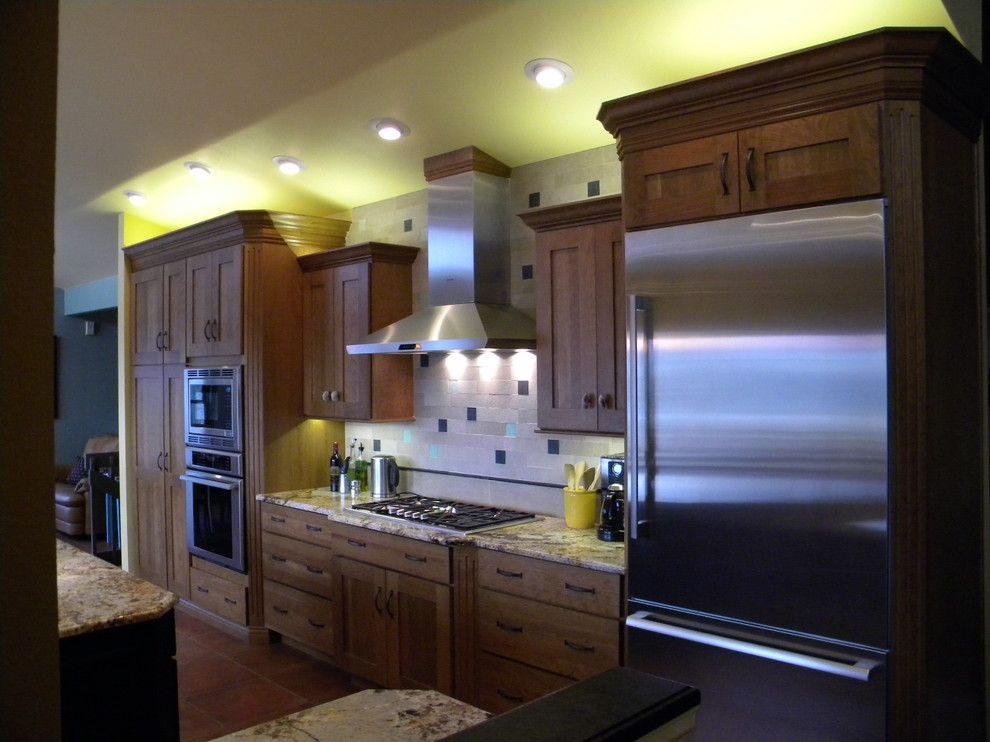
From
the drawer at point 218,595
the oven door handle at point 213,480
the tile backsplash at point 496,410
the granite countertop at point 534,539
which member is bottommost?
the drawer at point 218,595

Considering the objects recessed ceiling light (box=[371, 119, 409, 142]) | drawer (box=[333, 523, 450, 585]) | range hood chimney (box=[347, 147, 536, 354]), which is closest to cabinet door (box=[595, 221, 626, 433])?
range hood chimney (box=[347, 147, 536, 354])

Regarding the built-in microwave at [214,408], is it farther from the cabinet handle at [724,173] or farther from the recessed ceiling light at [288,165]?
the cabinet handle at [724,173]

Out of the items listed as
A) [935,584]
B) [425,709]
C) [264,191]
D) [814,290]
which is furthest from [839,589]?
[264,191]

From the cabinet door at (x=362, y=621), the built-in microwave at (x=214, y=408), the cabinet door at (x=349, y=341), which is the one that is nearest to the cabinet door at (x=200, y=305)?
the built-in microwave at (x=214, y=408)

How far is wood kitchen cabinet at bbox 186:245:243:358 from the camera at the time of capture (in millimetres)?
4746

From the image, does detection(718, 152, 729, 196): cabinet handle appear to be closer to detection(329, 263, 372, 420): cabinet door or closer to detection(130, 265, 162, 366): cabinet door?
detection(329, 263, 372, 420): cabinet door

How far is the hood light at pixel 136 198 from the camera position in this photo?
17.8 feet

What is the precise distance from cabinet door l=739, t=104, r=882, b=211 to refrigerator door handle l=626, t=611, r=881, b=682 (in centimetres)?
130

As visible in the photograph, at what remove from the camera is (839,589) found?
2.16m

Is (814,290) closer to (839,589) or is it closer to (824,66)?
(824,66)

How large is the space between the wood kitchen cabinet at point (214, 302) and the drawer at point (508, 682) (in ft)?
8.39

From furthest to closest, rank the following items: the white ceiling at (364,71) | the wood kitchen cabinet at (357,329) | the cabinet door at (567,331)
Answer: the wood kitchen cabinet at (357,329), the cabinet door at (567,331), the white ceiling at (364,71)

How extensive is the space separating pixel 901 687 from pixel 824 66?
5.68 ft

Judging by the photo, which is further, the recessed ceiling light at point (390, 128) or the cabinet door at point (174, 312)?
the cabinet door at point (174, 312)
